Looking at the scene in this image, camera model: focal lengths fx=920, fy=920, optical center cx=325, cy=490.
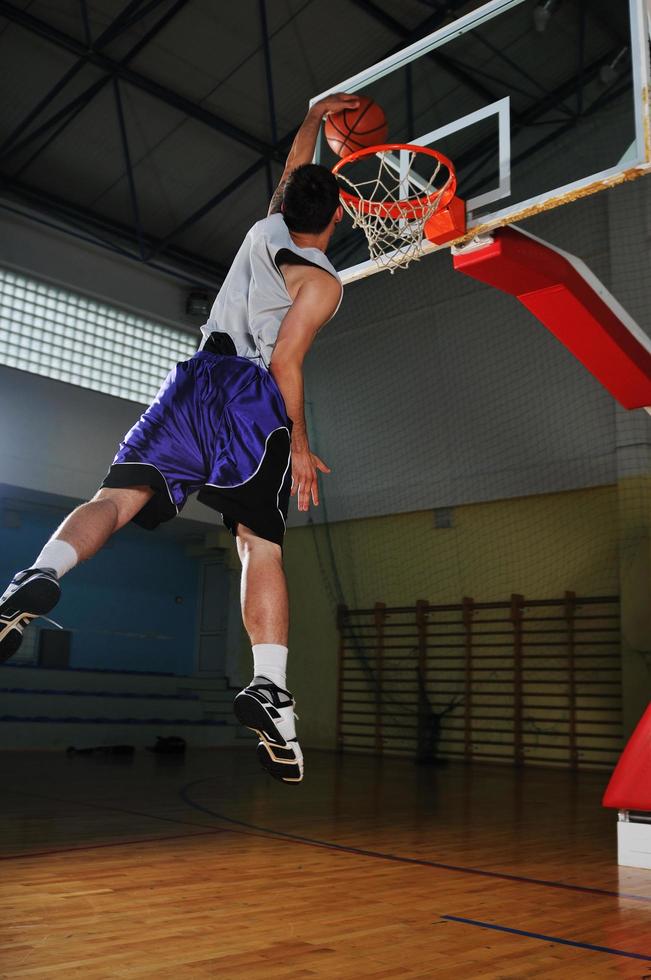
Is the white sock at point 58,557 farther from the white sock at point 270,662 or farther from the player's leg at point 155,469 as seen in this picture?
the white sock at point 270,662

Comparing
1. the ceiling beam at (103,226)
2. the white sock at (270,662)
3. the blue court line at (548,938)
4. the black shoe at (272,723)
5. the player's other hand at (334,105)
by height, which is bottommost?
the blue court line at (548,938)

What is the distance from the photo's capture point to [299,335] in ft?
7.93

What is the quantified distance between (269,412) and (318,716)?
1145 centimetres

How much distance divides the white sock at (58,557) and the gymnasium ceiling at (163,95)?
8777 millimetres

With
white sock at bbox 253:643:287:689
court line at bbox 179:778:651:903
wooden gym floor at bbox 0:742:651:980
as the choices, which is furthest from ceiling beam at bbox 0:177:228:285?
white sock at bbox 253:643:287:689

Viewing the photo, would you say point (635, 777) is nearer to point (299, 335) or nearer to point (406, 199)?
point (406, 199)

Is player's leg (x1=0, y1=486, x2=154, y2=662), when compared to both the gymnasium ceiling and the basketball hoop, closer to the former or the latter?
the basketball hoop

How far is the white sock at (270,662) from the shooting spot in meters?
2.26

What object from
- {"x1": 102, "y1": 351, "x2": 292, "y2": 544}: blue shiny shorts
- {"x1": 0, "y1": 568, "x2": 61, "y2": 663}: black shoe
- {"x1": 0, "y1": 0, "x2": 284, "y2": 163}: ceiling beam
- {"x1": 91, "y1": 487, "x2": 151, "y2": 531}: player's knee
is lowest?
{"x1": 0, "y1": 568, "x2": 61, "y2": 663}: black shoe

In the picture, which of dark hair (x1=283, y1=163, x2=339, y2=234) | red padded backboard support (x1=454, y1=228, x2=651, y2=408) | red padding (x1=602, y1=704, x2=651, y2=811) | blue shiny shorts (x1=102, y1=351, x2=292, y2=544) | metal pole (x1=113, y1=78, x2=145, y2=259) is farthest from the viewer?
metal pole (x1=113, y1=78, x2=145, y2=259)

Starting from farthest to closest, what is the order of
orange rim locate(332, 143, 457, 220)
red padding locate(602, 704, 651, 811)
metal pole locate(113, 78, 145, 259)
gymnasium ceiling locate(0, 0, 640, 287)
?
metal pole locate(113, 78, 145, 259), gymnasium ceiling locate(0, 0, 640, 287), red padding locate(602, 704, 651, 811), orange rim locate(332, 143, 457, 220)

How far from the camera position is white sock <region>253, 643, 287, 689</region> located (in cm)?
226

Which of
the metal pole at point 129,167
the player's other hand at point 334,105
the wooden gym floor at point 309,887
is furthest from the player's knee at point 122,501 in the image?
the metal pole at point 129,167

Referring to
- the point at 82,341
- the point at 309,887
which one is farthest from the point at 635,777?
the point at 82,341
